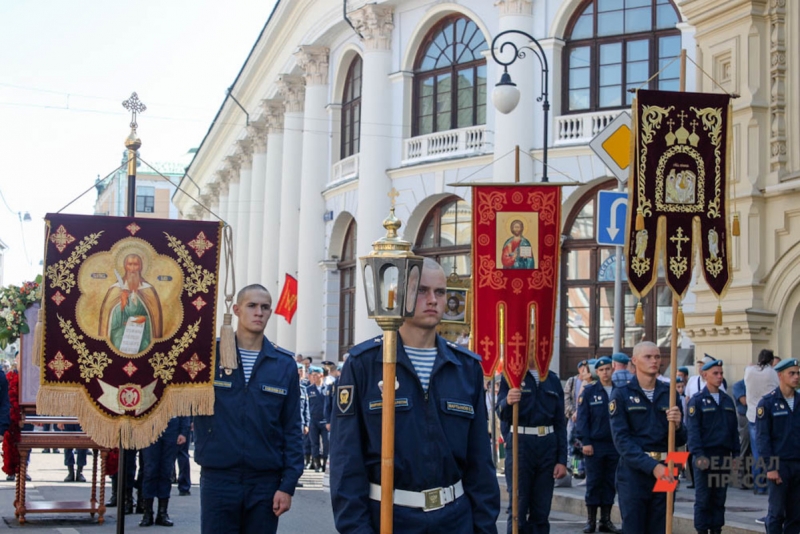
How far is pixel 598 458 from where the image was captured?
566 inches

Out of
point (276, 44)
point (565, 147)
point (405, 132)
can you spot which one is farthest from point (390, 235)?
point (276, 44)

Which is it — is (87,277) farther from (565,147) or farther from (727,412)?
(565,147)

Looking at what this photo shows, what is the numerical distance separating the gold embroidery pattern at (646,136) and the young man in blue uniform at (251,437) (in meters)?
3.73

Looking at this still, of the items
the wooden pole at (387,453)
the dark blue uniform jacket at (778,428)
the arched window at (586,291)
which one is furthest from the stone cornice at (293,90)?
the wooden pole at (387,453)

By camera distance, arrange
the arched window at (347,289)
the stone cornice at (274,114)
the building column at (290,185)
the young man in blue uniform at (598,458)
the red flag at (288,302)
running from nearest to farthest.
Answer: the young man in blue uniform at (598,458), the red flag at (288,302), the arched window at (347,289), the building column at (290,185), the stone cornice at (274,114)

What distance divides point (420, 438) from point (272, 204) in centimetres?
3921

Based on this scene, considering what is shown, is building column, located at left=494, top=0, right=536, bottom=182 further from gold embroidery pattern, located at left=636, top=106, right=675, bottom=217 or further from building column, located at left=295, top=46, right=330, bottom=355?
gold embroidery pattern, located at left=636, top=106, right=675, bottom=217

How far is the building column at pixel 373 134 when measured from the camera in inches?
1309

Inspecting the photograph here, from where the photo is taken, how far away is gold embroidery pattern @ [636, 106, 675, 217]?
10.8 m

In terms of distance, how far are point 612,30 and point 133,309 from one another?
2085cm

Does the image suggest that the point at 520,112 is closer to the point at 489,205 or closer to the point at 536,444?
the point at 489,205

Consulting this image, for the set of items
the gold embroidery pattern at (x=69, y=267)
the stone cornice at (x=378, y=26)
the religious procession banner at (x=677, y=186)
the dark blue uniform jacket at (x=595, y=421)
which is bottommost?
the dark blue uniform jacket at (x=595, y=421)

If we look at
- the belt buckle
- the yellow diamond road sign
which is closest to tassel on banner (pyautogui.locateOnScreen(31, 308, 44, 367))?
the belt buckle

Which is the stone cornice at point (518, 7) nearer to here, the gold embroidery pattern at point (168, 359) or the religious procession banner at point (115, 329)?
the religious procession banner at point (115, 329)
